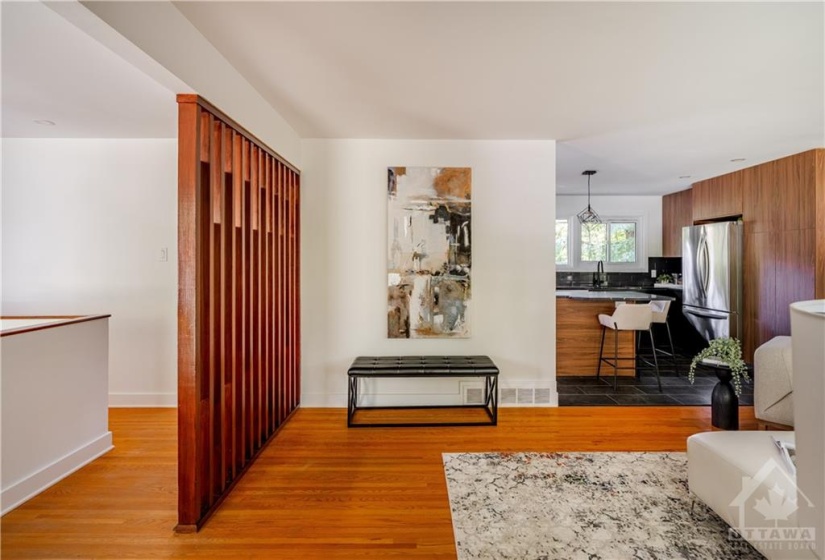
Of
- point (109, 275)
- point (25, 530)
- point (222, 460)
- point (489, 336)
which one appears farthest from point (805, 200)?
point (109, 275)

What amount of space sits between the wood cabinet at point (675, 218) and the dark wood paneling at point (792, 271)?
1.86 m

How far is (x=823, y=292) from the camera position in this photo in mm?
3838

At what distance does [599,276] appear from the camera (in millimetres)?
6801

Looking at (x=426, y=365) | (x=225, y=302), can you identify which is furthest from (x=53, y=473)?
(x=426, y=365)

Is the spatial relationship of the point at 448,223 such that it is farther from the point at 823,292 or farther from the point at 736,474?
the point at 823,292

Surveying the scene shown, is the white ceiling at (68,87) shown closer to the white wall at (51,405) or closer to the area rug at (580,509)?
the white wall at (51,405)

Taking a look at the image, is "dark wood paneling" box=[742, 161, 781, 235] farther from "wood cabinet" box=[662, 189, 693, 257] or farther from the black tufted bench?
the black tufted bench

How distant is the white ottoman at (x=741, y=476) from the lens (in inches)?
60.6

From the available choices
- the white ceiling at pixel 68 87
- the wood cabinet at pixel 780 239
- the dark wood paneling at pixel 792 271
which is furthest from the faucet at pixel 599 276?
the white ceiling at pixel 68 87

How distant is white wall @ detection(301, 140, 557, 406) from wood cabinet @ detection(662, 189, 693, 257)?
408cm

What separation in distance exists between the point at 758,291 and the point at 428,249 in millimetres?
4268

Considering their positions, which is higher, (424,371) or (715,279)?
(715,279)

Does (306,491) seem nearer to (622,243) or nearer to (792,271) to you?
(792,271)

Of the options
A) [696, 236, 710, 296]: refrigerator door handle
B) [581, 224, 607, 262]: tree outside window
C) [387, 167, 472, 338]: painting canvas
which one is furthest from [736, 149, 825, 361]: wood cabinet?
[387, 167, 472, 338]: painting canvas
